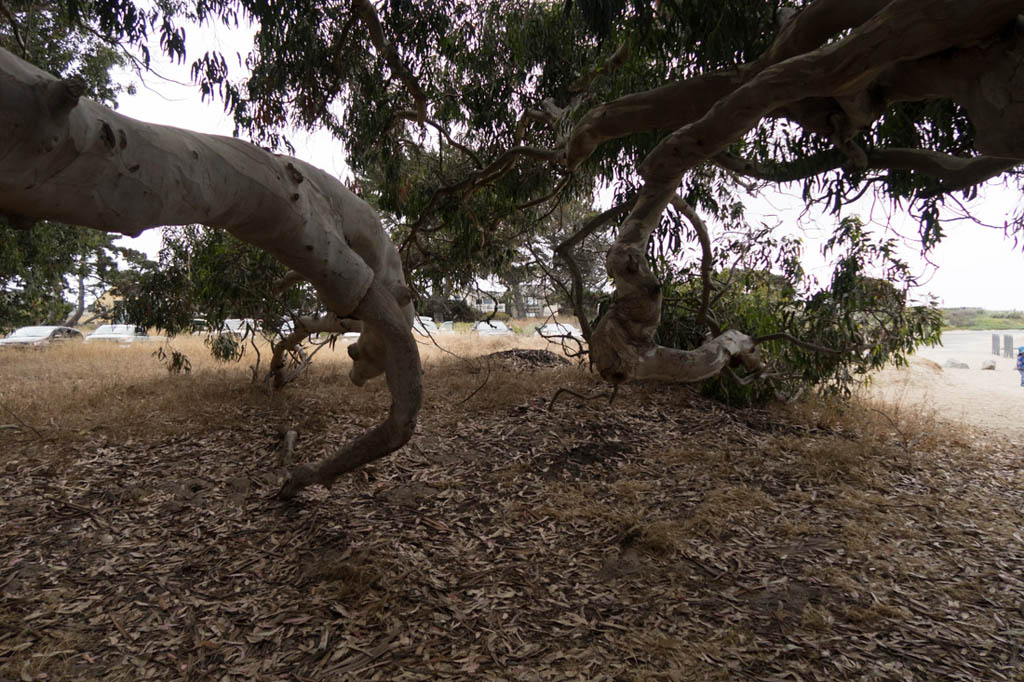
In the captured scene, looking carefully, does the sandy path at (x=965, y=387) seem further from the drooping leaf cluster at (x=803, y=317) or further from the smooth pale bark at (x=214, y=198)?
the smooth pale bark at (x=214, y=198)

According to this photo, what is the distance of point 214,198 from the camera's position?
5.83 feet

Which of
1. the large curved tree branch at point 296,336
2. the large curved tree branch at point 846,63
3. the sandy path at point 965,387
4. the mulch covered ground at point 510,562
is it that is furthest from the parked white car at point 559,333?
the sandy path at point 965,387

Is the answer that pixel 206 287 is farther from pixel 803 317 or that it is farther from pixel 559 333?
pixel 803 317

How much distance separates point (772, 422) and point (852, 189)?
2.46m

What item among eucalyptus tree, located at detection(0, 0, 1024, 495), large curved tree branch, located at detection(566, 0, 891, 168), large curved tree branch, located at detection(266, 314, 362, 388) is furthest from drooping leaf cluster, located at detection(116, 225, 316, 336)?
large curved tree branch, located at detection(566, 0, 891, 168)

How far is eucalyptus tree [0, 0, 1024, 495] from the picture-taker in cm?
166

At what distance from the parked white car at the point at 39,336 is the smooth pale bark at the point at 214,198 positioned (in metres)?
11.3

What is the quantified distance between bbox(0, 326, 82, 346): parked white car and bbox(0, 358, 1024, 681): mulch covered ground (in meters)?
9.08

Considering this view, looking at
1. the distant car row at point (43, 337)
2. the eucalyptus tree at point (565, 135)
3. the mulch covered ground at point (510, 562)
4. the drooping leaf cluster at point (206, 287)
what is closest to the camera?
the eucalyptus tree at point (565, 135)

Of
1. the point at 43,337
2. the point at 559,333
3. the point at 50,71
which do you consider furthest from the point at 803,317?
the point at 43,337

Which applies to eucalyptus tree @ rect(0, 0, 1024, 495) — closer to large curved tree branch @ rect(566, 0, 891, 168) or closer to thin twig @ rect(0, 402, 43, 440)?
large curved tree branch @ rect(566, 0, 891, 168)

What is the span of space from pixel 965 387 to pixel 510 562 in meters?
8.27

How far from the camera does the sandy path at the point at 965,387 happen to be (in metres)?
6.17

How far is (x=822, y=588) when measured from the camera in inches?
104
